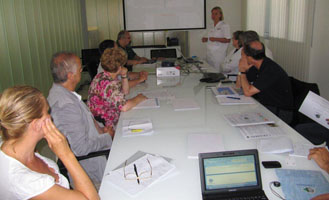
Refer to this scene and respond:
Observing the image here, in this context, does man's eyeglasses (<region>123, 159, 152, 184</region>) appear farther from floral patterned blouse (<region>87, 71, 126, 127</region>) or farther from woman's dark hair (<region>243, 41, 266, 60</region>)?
woman's dark hair (<region>243, 41, 266, 60</region>)

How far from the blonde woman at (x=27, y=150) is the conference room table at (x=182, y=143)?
0.18 m

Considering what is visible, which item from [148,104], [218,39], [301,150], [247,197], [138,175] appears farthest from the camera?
[218,39]

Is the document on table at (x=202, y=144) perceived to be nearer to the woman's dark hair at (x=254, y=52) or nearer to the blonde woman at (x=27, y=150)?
the blonde woman at (x=27, y=150)

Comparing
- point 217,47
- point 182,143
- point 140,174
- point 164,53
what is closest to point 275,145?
point 182,143

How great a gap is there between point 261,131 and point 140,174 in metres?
0.85

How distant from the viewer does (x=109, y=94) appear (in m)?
2.40

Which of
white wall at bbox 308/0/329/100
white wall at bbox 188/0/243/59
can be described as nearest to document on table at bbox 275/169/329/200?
white wall at bbox 308/0/329/100

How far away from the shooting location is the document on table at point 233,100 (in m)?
2.49

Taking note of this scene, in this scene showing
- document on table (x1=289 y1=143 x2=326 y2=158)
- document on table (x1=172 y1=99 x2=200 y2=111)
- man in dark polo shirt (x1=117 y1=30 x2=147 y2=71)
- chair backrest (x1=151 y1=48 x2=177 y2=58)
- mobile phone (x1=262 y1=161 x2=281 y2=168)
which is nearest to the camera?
mobile phone (x1=262 y1=161 x2=281 y2=168)

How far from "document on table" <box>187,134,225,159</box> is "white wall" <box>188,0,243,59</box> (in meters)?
5.41

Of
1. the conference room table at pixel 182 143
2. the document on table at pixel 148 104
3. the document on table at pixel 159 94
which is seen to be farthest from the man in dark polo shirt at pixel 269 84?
the document on table at pixel 148 104

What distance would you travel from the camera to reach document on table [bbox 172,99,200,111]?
2.43 m

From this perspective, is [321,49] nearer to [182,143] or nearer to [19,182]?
[182,143]

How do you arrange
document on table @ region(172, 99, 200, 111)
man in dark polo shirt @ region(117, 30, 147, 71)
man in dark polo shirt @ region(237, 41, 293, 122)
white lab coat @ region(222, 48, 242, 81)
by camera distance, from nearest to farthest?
1. document on table @ region(172, 99, 200, 111)
2. man in dark polo shirt @ region(237, 41, 293, 122)
3. white lab coat @ region(222, 48, 242, 81)
4. man in dark polo shirt @ region(117, 30, 147, 71)
